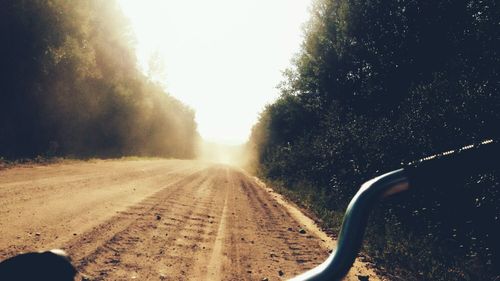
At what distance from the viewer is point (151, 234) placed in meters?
6.59

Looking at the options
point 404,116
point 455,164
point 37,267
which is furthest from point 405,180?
point 404,116

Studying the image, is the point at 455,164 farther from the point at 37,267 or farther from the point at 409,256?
the point at 409,256

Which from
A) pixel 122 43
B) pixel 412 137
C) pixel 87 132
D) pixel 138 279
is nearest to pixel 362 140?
pixel 412 137

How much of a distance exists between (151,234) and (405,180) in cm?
625

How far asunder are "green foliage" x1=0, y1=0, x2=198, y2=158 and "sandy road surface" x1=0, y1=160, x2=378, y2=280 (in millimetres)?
11156

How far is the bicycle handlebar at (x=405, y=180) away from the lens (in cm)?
105

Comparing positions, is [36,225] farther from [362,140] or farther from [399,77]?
[399,77]

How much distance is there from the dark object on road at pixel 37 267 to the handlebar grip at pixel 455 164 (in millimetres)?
1054

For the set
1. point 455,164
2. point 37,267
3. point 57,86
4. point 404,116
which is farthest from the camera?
point 57,86

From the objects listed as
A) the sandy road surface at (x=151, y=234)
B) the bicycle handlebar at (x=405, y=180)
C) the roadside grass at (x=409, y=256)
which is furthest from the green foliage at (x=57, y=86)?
the bicycle handlebar at (x=405, y=180)

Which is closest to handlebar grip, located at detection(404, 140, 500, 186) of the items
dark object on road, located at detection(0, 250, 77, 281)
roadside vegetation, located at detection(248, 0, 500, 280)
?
roadside vegetation, located at detection(248, 0, 500, 280)

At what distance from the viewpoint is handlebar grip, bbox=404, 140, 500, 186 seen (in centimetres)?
105

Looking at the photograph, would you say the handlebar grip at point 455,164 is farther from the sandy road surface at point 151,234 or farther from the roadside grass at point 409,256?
the roadside grass at point 409,256

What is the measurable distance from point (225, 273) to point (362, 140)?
9.50 metres
